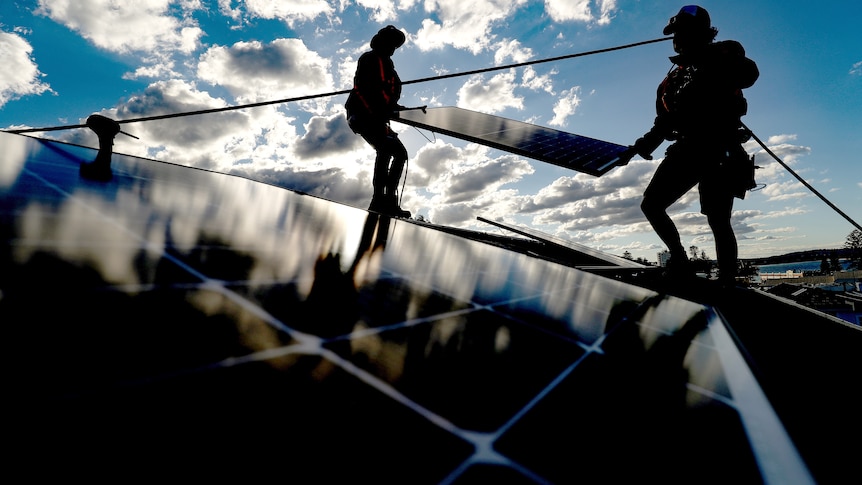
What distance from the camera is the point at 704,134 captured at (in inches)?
178

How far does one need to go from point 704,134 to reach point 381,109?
5.13 m

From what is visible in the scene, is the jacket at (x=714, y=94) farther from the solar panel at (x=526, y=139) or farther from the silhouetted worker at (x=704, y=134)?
the solar panel at (x=526, y=139)

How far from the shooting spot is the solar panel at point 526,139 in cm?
596

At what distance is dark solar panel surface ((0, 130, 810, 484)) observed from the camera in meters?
0.53

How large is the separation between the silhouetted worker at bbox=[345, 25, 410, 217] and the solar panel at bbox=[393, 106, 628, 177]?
1.70 ft

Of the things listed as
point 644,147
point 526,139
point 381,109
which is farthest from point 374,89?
point 644,147

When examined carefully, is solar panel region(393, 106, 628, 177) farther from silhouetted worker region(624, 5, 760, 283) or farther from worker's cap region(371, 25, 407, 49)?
worker's cap region(371, 25, 407, 49)

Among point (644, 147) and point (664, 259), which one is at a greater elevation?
point (644, 147)

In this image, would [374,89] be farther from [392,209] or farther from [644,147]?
[644,147]

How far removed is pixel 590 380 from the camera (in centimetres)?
109

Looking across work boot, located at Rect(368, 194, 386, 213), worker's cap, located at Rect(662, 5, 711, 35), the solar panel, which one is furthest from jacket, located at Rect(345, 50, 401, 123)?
worker's cap, located at Rect(662, 5, 711, 35)

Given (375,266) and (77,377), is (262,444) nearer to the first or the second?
(77,377)

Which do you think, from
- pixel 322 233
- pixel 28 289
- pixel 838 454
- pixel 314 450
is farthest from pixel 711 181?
pixel 28 289

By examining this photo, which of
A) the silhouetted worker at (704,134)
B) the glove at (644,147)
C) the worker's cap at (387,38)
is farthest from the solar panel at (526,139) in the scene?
the worker's cap at (387,38)
